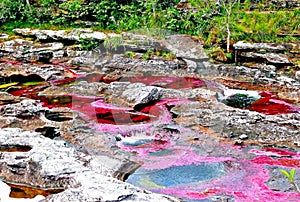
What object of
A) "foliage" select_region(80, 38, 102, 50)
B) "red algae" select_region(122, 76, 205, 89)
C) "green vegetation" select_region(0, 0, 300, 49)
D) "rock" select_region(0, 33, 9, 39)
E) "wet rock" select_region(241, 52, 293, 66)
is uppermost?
"green vegetation" select_region(0, 0, 300, 49)

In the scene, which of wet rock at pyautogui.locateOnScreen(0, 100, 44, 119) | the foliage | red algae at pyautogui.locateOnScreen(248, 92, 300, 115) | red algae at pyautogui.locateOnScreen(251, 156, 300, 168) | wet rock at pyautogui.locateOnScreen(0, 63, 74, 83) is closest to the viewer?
red algae at pyautogui.locateOnScreen(251, 156, 300, 168)

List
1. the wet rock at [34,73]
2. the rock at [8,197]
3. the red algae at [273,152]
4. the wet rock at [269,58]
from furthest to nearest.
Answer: the wet rock at [34,73]
the wet rock at [269,58]
the red algae at [273,152]
the rock at [8,197]

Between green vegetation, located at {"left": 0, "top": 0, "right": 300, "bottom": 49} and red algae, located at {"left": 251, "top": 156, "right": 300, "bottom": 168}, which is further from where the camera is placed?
Result: green vegetation, located at {"left": 0, "top": 0, "right": 300, "bottom": 49}

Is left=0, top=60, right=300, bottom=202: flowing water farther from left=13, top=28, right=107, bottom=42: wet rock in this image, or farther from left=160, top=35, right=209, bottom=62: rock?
left=13, top=28, right=107, bottom=42: wet rock

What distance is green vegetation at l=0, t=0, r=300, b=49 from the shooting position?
24203 millimetres

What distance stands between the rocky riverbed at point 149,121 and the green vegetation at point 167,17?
159 centimetres

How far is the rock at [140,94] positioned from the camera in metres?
16.6

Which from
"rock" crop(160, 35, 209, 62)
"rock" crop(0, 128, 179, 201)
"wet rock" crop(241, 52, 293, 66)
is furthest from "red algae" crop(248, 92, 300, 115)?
"rock" crop(0, 128, 179, 201)

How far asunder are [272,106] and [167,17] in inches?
544

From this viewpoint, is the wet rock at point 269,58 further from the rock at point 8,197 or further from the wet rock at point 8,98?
the rock at point 8,197

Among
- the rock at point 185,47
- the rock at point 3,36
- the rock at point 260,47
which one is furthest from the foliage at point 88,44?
the rock at point 260,47

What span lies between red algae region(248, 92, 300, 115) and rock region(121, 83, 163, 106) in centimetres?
414

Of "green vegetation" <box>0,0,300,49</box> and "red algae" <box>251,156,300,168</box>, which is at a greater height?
"green vegetation" <box>0,0,300,49</box>

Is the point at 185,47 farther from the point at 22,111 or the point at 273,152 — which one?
the point at 273,152
